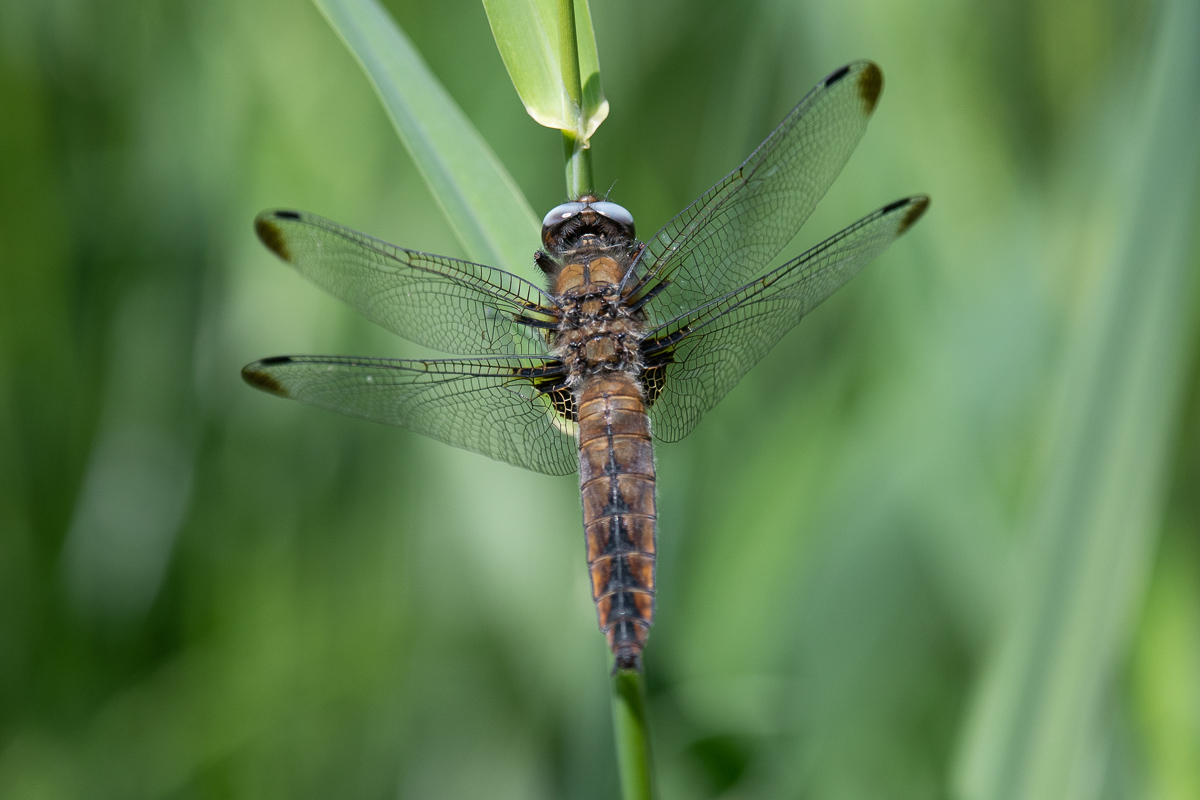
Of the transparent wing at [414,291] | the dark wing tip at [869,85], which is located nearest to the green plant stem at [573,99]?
the transparent wing at [414,291]

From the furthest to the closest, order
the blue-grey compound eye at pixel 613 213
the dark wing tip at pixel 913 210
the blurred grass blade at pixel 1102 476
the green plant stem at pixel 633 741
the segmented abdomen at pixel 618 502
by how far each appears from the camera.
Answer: the blue-grey compound eye at pixel 613 213, the dark wing tip at pixel 913 210, the segmented abdomen at pixel 618 502, the blurred grass blade at pixel 1102 476, the green plant stem at pixel 633 741

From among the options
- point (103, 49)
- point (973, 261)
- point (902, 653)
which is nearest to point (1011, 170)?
point (973, 261)

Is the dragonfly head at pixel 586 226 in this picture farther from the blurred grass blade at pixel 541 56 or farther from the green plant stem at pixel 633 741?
the green plant stem at pixel 633 741

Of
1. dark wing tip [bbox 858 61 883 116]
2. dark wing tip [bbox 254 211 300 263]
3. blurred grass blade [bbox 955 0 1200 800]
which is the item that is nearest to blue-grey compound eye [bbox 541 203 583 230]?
dark wing tip [bbox 254 211 300 263]

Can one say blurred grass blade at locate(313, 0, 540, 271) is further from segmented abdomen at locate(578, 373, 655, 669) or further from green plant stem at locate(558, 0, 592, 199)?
segmented abdomen at locate(578, 373, 655, 669)

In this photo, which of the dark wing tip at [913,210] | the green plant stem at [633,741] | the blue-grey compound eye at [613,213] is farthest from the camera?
the blue-grey compound eye at [613,213]

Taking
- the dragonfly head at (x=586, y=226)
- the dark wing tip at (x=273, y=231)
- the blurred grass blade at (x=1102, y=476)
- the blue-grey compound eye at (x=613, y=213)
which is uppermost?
the blue-grey compound eye at (x=613, y=213)

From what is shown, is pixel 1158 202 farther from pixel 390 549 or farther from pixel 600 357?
pixel 390 549
